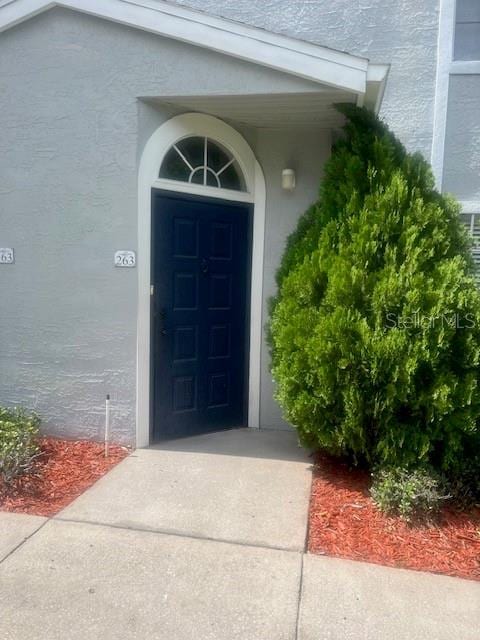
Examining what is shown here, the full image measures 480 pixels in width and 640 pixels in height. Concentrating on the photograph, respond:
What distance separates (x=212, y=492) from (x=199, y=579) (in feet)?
3.33

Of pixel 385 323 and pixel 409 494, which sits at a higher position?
pixel 385 323

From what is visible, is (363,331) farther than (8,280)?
No

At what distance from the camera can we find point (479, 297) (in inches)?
138

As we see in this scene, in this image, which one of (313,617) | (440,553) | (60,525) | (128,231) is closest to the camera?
(313,617)

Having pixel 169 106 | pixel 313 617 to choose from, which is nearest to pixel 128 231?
pixel 169 106

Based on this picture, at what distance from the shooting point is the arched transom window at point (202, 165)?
4512mm

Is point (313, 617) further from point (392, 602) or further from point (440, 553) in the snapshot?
point (440, 553)

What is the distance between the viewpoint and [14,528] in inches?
124

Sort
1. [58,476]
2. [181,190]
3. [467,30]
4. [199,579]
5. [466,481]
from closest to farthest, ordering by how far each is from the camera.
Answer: [199,579] → [466,481] → [58,476] → [181,190] → [467,30]

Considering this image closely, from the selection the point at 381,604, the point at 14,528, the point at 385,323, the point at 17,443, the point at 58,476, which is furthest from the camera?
the point at 58,476

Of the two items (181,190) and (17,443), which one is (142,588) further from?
(181,190)

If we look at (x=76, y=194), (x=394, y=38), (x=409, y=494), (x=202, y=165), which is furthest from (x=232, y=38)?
(x=409, y=494)

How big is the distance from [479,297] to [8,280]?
4.07 meters

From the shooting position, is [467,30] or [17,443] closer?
[17,443]
